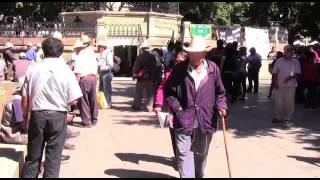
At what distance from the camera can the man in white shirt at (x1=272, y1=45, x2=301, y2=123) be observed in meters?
11.9

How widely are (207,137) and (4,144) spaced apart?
2851 mm

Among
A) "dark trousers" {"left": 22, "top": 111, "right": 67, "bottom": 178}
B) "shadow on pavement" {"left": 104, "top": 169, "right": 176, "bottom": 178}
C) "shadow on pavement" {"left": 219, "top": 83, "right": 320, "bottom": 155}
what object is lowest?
"shadow on pavement" {"left": 219, "top": 83, "right": 320, "bottom": 155}

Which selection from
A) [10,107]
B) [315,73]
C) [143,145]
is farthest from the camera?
[315,73]

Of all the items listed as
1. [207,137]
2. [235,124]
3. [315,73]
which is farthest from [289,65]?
[207,137]

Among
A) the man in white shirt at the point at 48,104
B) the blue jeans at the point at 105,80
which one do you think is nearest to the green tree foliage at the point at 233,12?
the blue jeans at the point at 105,80

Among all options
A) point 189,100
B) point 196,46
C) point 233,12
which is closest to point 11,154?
point 189,100

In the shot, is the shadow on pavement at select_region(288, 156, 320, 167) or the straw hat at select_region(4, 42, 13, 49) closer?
the shadow on pavement at select_region(288, 156, 320, 167)

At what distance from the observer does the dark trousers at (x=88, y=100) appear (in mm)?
11530

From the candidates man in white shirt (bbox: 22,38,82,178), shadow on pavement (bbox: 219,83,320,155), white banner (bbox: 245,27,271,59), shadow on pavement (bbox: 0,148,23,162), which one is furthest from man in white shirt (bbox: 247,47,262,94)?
man in white shirt (bbox: 22,38,82,178)

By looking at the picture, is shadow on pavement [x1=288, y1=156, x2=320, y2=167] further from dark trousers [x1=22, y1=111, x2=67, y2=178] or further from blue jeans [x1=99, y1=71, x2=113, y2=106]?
blue jeans [x1=99, y1=71, x2=113, y2=106]

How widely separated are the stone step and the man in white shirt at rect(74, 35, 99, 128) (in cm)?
370

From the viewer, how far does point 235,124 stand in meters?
12.5

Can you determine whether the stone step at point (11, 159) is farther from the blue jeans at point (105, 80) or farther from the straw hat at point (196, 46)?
the blue jeans at point (105, 80)

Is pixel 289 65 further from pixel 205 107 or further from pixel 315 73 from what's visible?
pixel 205 107
